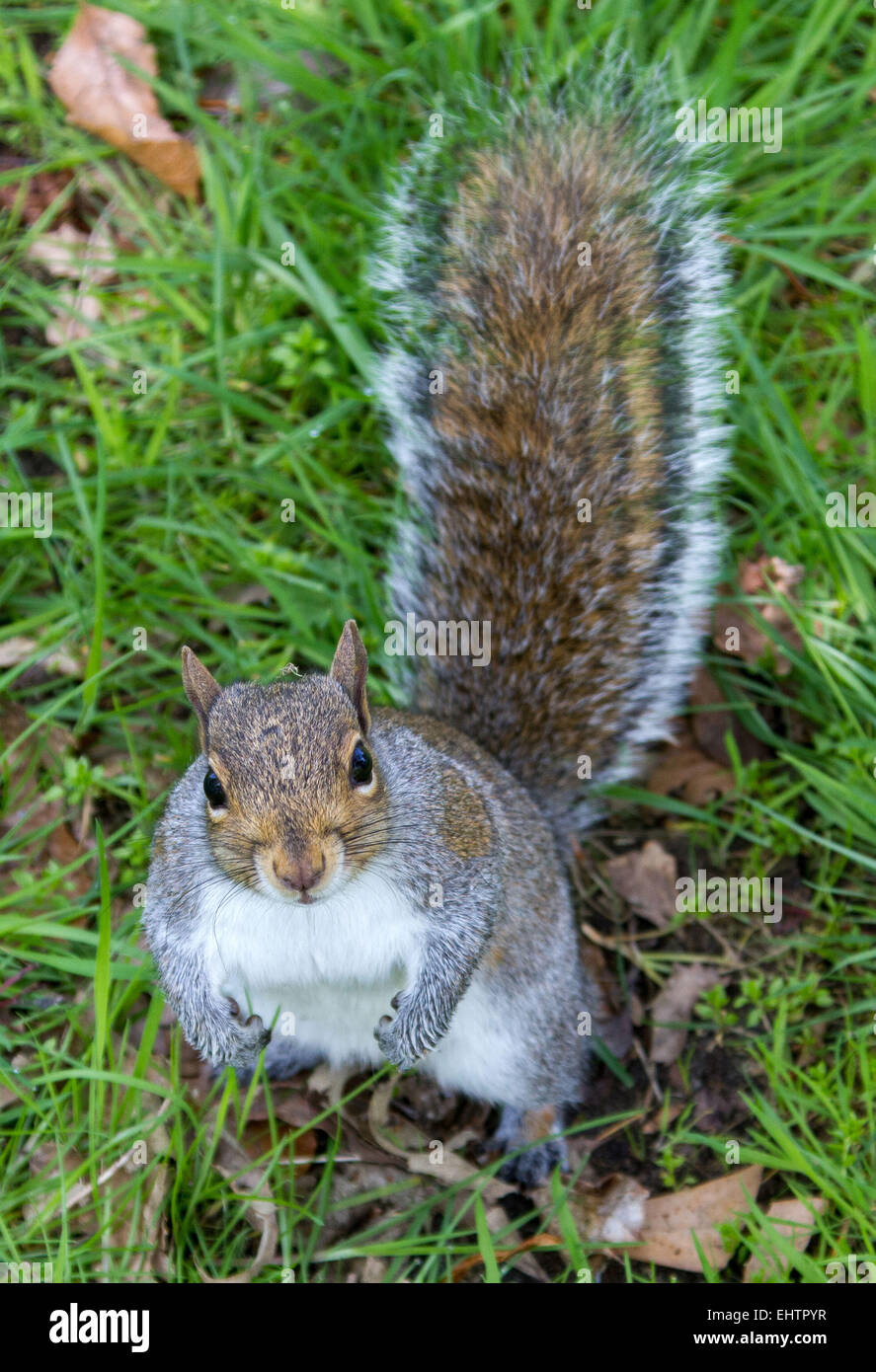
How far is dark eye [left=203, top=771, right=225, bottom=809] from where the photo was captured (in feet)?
6.10

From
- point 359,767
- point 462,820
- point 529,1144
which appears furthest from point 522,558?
point 529,1144

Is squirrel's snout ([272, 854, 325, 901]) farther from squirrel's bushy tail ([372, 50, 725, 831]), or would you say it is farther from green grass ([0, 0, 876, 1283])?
squirrel's bushy tail ([372, 50, 725, 831])

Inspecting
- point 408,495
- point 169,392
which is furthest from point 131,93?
Result: point 408,495

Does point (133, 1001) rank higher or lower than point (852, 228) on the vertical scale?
lower

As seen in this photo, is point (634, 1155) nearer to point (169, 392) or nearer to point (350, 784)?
point (350, 784)

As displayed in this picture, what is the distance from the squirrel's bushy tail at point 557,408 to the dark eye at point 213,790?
714 mm

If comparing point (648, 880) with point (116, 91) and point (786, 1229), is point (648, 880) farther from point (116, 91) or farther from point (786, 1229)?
point (116, 91)

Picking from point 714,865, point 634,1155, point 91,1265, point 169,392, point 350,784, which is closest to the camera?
point 350,784

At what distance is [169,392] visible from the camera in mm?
3025

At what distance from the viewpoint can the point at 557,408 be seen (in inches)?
94.2

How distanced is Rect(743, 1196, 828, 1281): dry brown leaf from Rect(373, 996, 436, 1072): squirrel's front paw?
2.43ft

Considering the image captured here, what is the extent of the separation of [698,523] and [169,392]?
130cm

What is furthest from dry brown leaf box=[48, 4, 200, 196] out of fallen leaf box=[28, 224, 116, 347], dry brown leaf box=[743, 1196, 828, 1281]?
dry brown leaf box=[743, 1196, 828, 1281]

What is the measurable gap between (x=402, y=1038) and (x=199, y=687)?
0.67 meters
